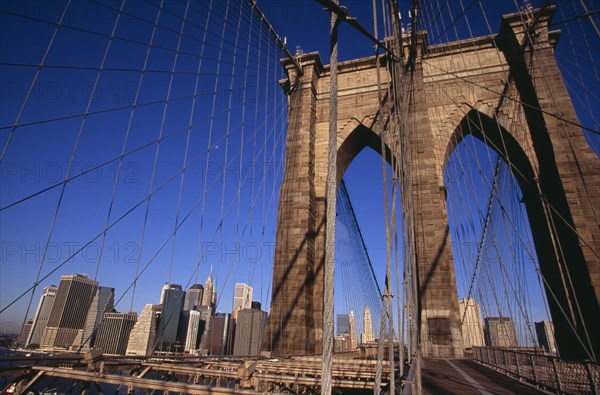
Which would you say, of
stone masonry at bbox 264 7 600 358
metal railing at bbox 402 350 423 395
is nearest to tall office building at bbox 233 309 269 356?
stone masonry at bbox 264 7 600 358

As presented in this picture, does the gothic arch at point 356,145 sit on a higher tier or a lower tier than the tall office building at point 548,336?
higher

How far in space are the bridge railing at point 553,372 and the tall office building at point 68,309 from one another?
15104 millimetres

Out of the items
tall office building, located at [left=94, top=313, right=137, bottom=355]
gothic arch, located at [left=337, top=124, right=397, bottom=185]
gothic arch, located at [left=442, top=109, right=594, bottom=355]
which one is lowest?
tall office building, located at [left=94, top=313, right=137, bottom=355]

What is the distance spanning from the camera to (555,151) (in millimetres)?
10477

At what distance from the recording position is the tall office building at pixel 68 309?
16.5 metres

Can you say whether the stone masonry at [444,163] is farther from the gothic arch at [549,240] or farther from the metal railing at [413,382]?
the metal railing at [413,382]

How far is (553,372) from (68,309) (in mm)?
28363

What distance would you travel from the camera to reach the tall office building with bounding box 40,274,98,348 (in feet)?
54.2

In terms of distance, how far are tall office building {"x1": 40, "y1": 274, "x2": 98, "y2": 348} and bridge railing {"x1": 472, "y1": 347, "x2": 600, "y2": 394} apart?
15104 millimetres

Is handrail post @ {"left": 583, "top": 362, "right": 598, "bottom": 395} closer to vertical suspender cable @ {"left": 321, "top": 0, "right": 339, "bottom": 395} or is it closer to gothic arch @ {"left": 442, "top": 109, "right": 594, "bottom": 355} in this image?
gothic arch @ {"left": 442, "top": 109, "right": 594, "bottom": 355}

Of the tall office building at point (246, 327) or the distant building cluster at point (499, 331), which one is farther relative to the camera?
the tall office building at point (246, 327)

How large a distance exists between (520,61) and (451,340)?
34.2 feet

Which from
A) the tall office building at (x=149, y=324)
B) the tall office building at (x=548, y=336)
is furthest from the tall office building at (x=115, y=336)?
the tall office building at (x=548, y=336)

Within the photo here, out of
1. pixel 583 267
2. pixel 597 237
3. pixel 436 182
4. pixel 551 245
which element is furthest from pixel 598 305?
pixel 436 182
